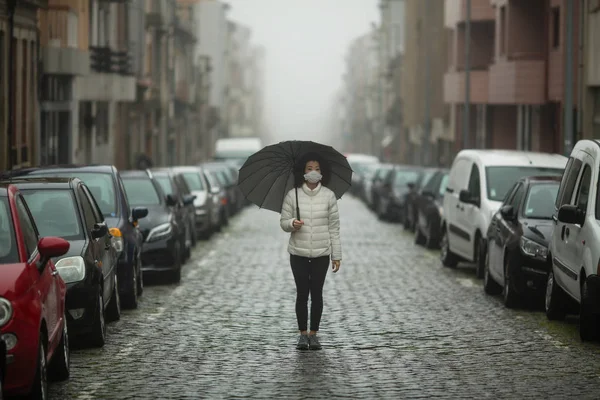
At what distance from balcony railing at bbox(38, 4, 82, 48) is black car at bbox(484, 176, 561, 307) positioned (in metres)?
21.5

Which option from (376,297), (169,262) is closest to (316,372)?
(376,297)

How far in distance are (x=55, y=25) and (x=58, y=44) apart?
60 cm

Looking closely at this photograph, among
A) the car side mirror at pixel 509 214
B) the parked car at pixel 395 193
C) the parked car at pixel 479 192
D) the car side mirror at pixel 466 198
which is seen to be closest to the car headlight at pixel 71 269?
the car side mirror at pixel 509 214

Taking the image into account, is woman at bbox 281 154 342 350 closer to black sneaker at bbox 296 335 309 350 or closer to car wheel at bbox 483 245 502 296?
black sneaker at bbox 296 335 309 350

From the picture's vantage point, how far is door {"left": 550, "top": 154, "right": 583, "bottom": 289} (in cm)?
1494

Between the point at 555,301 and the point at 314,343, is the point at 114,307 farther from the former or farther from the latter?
the point at 555,301

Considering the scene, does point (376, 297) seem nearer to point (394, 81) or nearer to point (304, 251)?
point (304, 251)

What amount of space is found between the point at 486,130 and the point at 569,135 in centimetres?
2835

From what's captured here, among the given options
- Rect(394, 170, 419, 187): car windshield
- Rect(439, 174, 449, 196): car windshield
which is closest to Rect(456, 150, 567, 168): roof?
Rect(439, 174, 449, 196): car windshield

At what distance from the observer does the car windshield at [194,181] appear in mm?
35000

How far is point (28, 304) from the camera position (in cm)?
947

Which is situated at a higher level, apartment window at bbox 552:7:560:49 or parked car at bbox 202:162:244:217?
apartment window at bbox 552:7:560:49

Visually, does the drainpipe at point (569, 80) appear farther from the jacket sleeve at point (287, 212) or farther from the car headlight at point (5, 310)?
the car headlight at point (5, 310)

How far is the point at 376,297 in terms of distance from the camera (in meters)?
19.1
